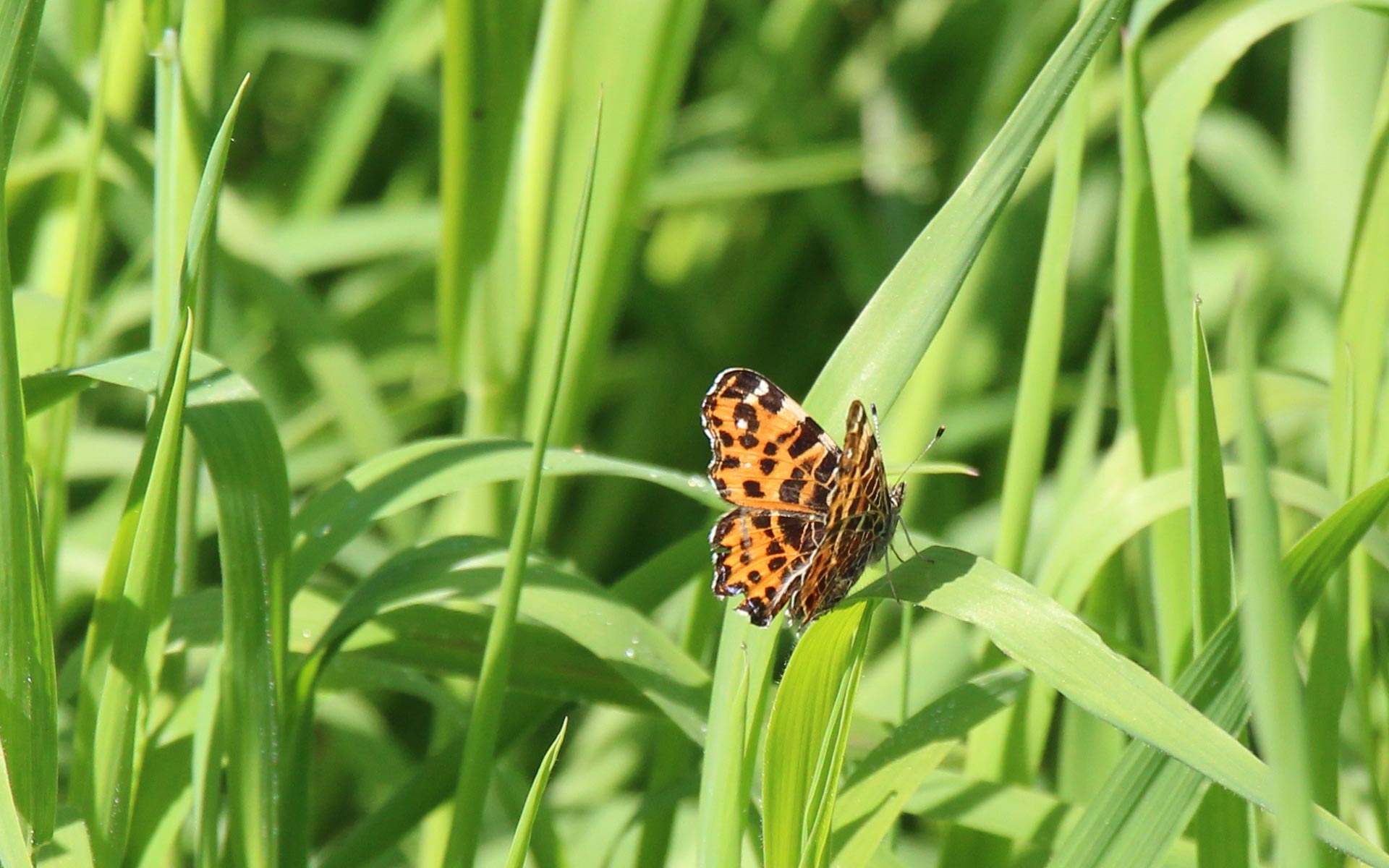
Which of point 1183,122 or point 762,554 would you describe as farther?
point 1183,122

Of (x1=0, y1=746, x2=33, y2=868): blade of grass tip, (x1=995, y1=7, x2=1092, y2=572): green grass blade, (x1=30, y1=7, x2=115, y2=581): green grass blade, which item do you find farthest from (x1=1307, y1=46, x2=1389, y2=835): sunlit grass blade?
(x1=30, y1=7, x2=115, y2=581): green grass blade

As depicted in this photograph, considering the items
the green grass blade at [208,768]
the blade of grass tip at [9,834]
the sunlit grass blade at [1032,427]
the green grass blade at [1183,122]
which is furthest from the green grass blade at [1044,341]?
the blade of grass tip at [9,834]

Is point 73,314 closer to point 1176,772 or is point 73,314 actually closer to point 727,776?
point 727,776

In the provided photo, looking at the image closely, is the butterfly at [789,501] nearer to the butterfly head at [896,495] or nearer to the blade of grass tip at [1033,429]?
the butterfly head at [896,495]

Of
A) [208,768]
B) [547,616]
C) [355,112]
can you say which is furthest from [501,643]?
[355,112]

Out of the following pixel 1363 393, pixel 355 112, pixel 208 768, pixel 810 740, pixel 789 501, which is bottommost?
pixel 208 768

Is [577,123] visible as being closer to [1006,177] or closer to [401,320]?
[1006,177]

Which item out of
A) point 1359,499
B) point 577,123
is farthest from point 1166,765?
point 577,123
